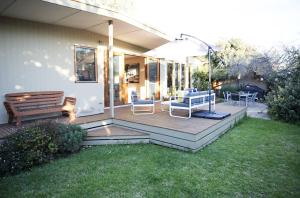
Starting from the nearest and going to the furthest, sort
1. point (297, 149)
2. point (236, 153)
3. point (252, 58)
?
point (236, 153) < point (297, 149) < point (252, 58)

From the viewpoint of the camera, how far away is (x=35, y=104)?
5922 mm

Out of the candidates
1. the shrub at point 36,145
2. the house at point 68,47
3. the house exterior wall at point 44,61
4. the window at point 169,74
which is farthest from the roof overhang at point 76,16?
the window at point 169,74

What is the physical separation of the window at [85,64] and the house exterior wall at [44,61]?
16 centimetres

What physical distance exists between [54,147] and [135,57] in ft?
22.8

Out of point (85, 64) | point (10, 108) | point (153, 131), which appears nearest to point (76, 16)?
point (85, 64)

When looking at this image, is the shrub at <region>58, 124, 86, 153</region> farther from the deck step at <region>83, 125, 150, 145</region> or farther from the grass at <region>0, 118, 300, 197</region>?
the deck step at <region>83, 125, 150, 145</region>

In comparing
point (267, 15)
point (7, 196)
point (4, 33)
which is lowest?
point (7, 196)

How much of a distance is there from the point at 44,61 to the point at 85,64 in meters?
1.40

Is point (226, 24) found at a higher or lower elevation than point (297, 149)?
higher

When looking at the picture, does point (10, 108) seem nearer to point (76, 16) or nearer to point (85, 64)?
point (85, 64)

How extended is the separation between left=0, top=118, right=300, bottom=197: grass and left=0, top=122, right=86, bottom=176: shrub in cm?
21

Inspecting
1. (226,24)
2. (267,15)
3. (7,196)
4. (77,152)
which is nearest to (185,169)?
(77,152)

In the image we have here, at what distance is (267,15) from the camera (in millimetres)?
19812

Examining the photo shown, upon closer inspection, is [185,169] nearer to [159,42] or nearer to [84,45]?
[84,45]
